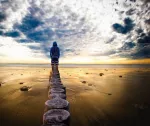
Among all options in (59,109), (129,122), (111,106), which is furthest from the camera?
(111,106)

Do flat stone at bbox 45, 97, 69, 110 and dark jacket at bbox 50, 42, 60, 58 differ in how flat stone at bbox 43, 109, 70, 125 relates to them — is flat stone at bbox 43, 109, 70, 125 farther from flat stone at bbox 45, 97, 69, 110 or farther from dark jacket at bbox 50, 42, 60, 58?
dark jacket at bbox 50, 42, 60, 58

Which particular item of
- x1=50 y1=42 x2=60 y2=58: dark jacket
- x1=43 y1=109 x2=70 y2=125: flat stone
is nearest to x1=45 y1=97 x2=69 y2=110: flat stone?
x1=43 y1=109 x2=70 y2=125: flat stone

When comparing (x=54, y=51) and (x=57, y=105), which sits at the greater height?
(x=54, y=51)

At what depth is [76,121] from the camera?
6.18m

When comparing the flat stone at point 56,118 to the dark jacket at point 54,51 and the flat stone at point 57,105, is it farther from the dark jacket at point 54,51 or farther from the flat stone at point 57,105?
the dark jacket at point 54,51

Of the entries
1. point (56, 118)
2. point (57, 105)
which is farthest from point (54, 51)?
point (56, 118)

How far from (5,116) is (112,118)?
482 centimetres

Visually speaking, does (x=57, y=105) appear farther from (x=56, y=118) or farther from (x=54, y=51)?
(x=54, y=51)

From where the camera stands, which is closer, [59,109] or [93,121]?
[59,109]

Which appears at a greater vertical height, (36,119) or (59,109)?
(59,109)

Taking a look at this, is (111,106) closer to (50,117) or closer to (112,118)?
(112,118)

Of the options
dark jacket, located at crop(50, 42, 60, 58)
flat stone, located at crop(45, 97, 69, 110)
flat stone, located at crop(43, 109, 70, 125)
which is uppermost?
dark jacket, located at crop(50, 42, 60, 58)

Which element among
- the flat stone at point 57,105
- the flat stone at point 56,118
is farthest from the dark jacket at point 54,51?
the flat stone at point 56,118

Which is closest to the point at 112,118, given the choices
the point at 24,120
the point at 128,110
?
the point at 128,110
